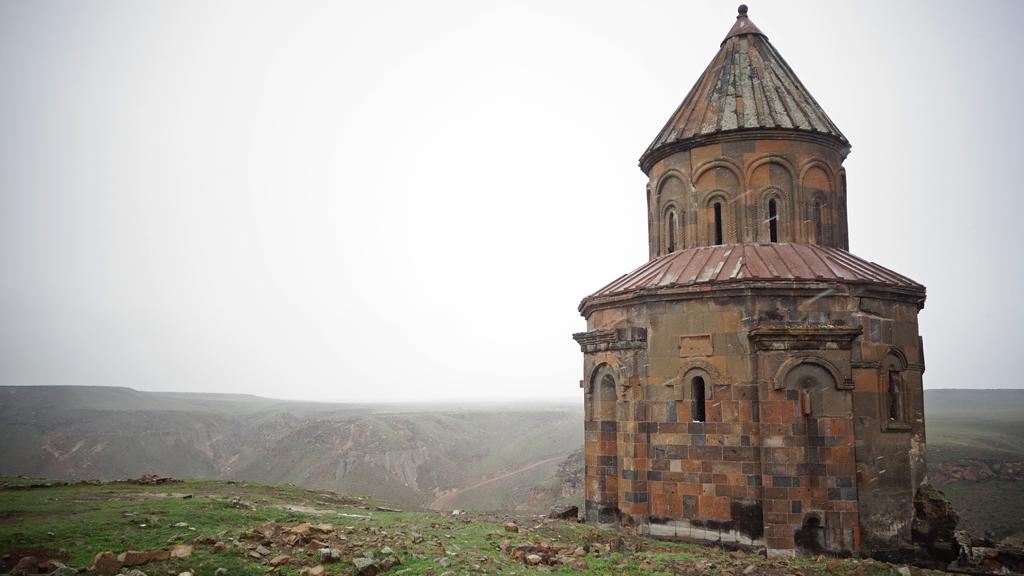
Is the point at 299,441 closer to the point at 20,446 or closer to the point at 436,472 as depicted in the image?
the point at 436,472

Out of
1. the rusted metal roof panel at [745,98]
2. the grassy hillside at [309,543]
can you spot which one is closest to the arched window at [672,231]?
the rusted metal roof panel at [745,98]

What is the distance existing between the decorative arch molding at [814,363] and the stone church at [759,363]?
0.08 ft

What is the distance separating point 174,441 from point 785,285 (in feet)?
165

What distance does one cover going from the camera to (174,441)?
159 ft

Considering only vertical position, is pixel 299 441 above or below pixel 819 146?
below

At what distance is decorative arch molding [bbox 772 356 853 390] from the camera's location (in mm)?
11078

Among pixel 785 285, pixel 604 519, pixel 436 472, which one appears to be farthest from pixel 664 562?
pixel 436 472

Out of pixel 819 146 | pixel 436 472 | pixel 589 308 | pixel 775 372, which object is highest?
pixel 819 146

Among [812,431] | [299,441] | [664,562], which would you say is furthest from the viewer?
[299,441]

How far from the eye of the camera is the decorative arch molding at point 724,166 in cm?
1347

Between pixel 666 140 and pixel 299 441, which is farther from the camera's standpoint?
pixel 299 441

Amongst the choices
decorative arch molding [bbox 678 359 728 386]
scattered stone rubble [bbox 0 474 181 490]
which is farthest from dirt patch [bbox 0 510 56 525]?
decorative arch molding [bbox 678 359 728 386]

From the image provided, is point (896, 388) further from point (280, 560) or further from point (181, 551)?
point (181, 551)

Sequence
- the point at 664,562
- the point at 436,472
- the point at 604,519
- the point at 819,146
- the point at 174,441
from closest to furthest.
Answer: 1. the point at 664,562
2. the point at 604,519
3. the point at 819,146
4. the point at 436,472
5. the point at 174,441
